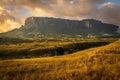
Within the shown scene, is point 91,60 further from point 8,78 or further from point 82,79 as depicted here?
point 8,78

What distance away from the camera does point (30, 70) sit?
64.8m

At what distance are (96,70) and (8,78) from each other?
81.2ft

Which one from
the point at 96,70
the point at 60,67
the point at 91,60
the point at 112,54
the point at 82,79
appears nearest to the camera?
the point at 82,79

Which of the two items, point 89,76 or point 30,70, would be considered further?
point 30,70

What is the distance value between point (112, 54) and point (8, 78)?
38697 mm

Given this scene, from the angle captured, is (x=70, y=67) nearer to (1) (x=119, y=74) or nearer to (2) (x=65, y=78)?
(2) (x=65, y=78)

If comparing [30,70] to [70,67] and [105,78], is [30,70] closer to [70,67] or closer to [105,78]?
[70,67]

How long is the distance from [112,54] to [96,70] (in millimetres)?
17924

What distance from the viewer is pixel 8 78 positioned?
58.4 meters

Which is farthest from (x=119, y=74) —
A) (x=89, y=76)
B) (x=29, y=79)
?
(x=29, y=79)

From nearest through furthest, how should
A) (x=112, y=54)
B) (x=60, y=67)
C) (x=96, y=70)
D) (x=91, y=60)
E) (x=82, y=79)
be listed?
(x=82, y=79) < (x=96, y=70) < (x=60, y=67) < (x=91, y=60) < (x=112, y=54)

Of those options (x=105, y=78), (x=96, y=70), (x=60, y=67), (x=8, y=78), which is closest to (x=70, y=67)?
(x=60, y=67)

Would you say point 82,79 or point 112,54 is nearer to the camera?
point 82,79

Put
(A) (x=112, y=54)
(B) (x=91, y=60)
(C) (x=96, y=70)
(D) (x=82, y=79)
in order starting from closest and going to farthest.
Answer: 1. (D) (x=82, y=79)
2. (C) (x=96, y=70)
3. (B) (x=91, y=60)
4. (A) (x=112, y=54)
